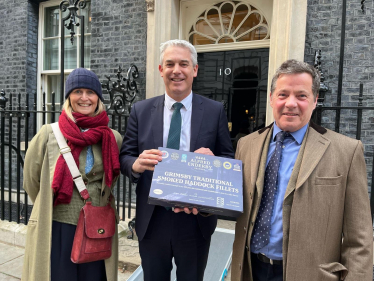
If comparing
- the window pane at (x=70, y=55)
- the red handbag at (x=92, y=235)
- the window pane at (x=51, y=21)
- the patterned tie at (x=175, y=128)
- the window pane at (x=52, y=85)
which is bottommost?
the red handbag at (x=92, y=235)

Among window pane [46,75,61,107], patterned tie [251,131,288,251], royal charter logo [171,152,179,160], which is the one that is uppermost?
window pane [46,75,61,107]

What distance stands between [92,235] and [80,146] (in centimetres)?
62

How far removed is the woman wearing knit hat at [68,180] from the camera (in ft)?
6.10

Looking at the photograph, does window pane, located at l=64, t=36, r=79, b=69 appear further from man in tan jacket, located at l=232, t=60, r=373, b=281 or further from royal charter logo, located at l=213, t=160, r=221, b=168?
man in tan jacket, located at l=232, t=60, r=373, b=281

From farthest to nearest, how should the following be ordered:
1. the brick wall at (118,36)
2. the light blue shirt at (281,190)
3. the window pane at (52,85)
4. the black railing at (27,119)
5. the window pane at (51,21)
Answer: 1. the window pane at (52,85)
2. the window pane at (51,21)
3. the brick wall at (118,36)
4. the black railing at (27,119)
5. the light blue shirt at (281,190)

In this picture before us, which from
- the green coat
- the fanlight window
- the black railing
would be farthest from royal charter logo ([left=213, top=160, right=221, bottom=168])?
the fanlight window

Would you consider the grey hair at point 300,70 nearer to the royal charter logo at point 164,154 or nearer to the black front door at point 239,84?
the royal charter logo at point 164,154

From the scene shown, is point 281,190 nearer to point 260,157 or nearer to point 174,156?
point 260,157

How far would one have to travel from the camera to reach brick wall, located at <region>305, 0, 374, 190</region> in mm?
3814

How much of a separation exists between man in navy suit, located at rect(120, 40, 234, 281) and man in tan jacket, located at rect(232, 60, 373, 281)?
38cm

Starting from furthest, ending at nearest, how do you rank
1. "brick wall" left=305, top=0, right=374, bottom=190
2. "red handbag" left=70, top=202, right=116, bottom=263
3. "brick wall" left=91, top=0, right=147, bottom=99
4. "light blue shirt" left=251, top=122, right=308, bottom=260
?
"brick wall" left=91, top=0, right=147, bottom=99 < "brick wall" left=305, top=0, right=374, bottom=190 < "red handbag" left=70, top=202, right=116, bottom=263 < "light blue shirt" left=251, top=122, right=308, bottom=260

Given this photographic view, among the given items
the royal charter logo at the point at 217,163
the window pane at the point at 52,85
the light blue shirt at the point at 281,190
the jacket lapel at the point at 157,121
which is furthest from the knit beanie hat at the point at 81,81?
the window pane at the point at 52,85

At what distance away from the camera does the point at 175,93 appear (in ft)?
6.20

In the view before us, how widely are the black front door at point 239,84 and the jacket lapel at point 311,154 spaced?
3266 mm
